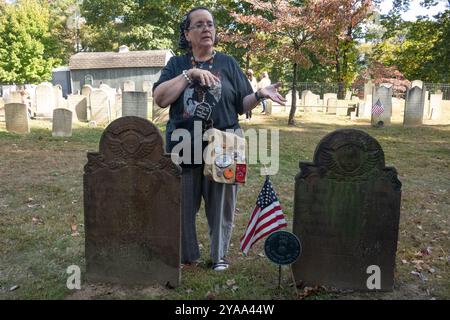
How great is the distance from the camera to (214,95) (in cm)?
335

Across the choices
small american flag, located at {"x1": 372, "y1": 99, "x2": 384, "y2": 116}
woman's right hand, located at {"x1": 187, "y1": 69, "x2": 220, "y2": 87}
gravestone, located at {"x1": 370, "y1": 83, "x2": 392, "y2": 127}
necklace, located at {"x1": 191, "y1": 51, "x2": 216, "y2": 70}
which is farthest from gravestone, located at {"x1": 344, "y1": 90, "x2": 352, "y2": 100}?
woman's right hand, located at {"x1": 187, "y1": 69, "x2": 220, "y2": 87}

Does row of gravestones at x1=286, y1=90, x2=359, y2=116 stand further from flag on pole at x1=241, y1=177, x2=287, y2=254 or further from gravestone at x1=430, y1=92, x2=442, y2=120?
flag on pole at x1=241, y1=177, x2=287, y2=254

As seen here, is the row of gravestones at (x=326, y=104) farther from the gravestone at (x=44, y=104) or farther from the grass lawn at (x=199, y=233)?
the gravestone at (x=44, y=104)

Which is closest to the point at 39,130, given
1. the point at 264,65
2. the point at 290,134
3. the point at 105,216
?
the point at 290,134

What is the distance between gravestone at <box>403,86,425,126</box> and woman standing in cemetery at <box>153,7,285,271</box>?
1393 centimetres

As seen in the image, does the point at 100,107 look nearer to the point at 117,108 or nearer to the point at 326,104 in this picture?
the point at 117,108

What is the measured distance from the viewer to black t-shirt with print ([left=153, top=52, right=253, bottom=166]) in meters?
3.34

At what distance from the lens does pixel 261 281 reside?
12.1ft

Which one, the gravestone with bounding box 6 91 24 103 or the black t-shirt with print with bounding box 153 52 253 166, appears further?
the gravestone with bounding box 6 91 24 103

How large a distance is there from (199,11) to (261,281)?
245 cm

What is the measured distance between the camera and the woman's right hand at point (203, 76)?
10.1ft

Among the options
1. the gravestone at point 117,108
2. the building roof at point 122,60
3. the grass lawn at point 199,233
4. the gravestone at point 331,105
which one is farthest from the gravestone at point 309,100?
the building roof at point 122,60

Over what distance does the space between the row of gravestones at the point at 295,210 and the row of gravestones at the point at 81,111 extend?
355 inches

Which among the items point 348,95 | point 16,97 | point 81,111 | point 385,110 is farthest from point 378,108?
point 348,95
